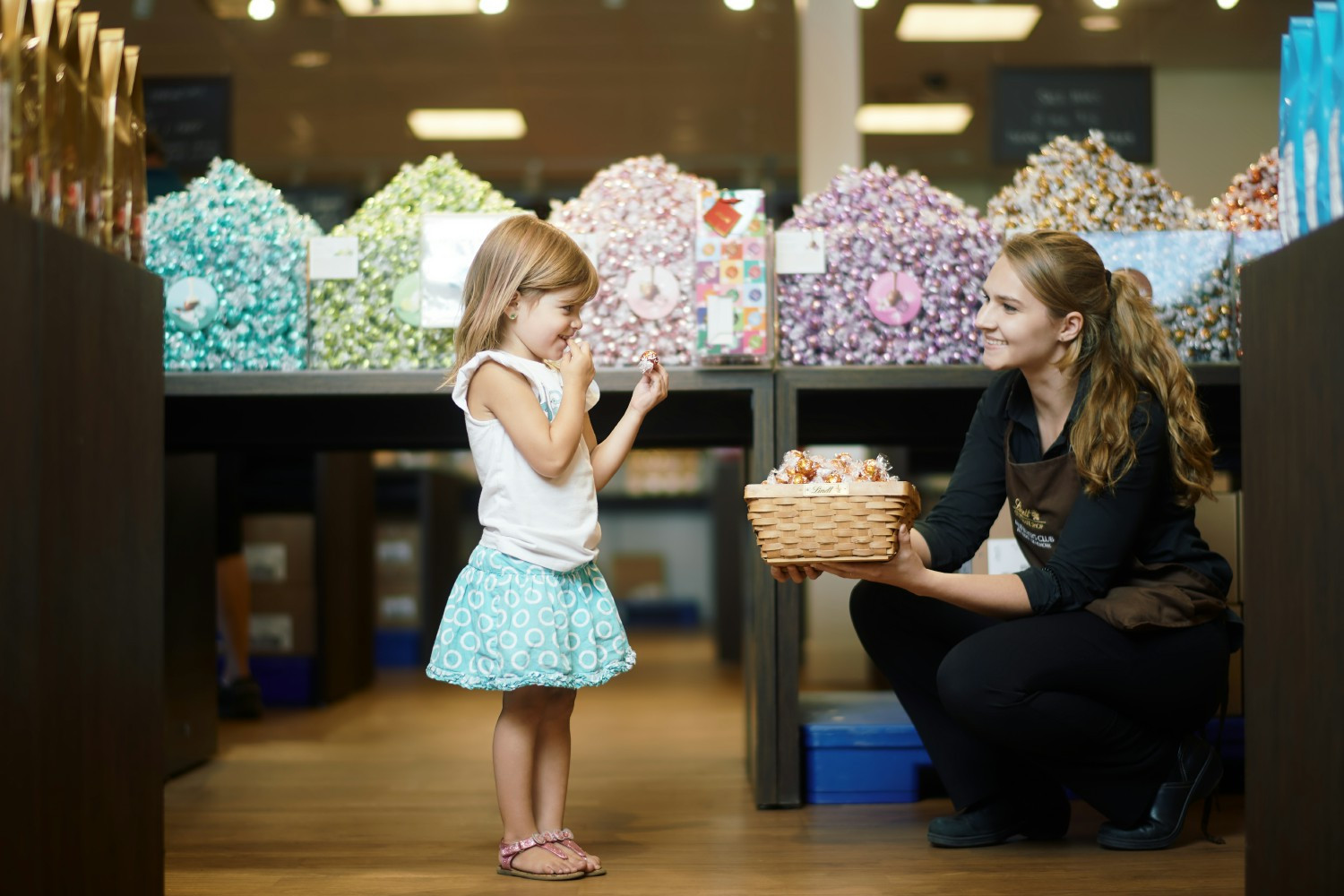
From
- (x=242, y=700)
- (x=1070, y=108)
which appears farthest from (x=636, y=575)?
(x=242, y=700)

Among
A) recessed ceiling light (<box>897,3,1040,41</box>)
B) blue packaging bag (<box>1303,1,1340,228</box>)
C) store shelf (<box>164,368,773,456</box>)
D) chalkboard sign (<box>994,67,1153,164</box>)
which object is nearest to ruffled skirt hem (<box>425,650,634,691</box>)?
store shelf (<box>164,368,773,456</box>)

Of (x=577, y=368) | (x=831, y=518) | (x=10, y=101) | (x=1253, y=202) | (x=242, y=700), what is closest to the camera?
(x=10, y=101)

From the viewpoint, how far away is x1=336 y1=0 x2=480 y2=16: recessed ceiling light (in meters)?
5.71

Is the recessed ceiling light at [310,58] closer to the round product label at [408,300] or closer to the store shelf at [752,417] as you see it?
the store shelf at [752,417]

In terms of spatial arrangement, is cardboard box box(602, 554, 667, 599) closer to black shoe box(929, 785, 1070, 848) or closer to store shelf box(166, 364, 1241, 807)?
store shelf box(166, 364, 1241, 807)

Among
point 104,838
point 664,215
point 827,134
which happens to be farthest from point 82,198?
point 827,134

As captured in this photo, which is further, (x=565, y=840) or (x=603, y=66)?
(x=603, y=66)

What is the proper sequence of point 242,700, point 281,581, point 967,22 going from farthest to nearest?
point 967,22, point 281,581, point 242,700

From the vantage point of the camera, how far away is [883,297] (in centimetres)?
262

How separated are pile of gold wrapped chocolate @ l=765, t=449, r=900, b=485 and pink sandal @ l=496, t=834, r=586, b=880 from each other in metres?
0.67

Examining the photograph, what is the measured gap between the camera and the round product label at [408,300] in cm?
268

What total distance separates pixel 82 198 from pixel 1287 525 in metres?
1.42

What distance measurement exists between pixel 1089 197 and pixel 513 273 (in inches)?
50.6

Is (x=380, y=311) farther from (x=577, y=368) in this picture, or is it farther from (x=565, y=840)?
(x=565, y=840)
